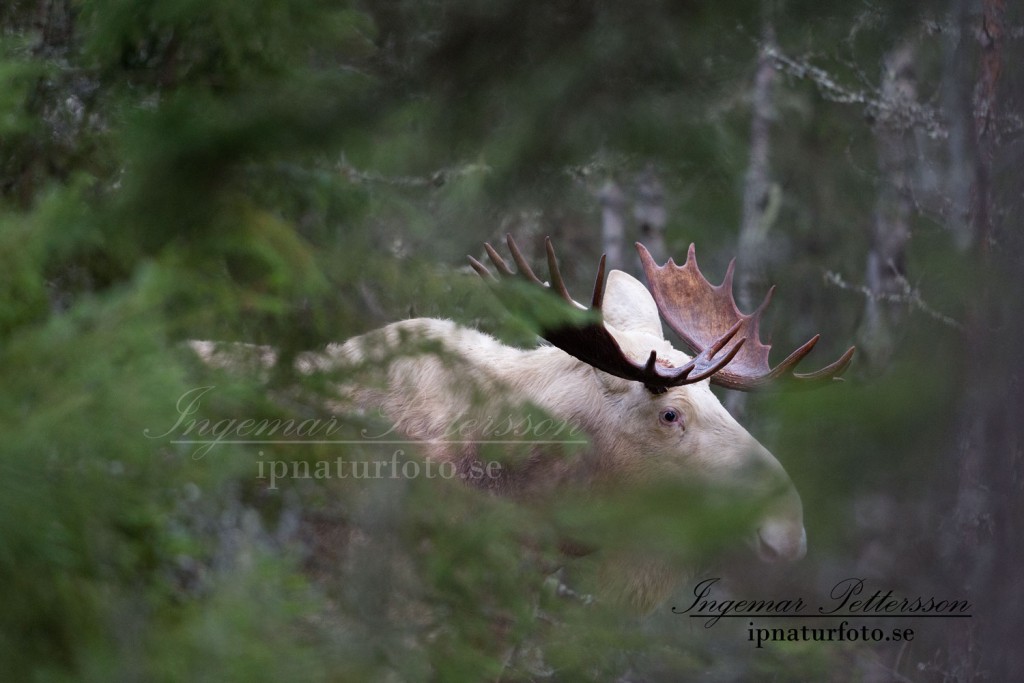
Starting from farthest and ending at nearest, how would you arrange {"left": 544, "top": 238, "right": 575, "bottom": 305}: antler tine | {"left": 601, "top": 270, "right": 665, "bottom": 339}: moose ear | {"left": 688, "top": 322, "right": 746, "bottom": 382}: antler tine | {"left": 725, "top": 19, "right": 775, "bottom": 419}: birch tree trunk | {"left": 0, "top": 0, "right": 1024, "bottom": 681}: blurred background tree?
1. {"left": 725, "top": 19, "right": 775, "bottom": 419}: birch tree trunk
2. {"left": 601, "top": 270, "right": 665, "bottom": 339}: moose ear
3. {"left": 688, "top": 322, "right": 746, "bottom": 382}: antler tine
4. {"left": 544, "top": 238, "right": 575, "bottom": 305}: antler tine
5. {"left": 0, "top": 0, "right": 1024, "bottom": 681}: blurred background tree

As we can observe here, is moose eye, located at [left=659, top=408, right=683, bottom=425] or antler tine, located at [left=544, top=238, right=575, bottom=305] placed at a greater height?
antler tine, located at [left=544, top=238, right=575, bottom=305]

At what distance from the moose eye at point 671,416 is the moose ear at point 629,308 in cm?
67

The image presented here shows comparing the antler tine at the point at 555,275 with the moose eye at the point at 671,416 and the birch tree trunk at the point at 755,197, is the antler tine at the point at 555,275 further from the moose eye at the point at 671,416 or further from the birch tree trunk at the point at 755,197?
the birch tree trunk at the point at 755,197

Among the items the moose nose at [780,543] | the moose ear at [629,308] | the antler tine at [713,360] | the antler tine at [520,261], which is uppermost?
the antler tine at [520,261]

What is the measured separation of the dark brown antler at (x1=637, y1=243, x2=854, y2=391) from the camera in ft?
16.5

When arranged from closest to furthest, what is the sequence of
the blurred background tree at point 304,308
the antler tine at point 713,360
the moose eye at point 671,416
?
the blurred background tree at point 304,308, the antler tine at point 713,360, the moose eye at point 671,416

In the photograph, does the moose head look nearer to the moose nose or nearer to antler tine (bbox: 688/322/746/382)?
antler tine (bbox: 688/322/746/382)

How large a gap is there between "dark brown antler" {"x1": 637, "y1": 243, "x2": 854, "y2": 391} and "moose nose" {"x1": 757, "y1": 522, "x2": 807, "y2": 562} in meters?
1.40

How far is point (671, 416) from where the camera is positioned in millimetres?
4309

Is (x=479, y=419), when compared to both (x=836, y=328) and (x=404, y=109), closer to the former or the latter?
(x=404, y=109)

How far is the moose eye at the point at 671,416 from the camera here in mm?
4301

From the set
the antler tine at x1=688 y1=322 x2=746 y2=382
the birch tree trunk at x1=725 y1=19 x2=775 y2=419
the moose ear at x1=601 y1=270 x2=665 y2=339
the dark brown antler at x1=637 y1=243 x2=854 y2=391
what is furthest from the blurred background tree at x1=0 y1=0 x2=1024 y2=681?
the birch tree trunk at x1=725 y1=19 x2=775 y2=419

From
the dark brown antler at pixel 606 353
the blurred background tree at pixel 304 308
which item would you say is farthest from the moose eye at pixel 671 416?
the blurred background tree at pixel 304 308

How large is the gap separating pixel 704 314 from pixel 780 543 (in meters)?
2.18
